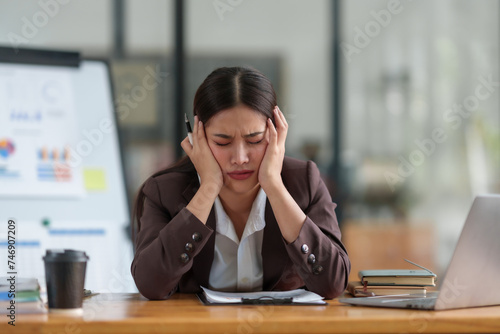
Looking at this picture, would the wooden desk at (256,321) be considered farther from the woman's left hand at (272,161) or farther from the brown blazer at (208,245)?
the woman's left hand at (272,161)

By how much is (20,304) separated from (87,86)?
6.04ft

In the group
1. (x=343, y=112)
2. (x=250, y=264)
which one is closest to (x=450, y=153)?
(x=343, y=112)

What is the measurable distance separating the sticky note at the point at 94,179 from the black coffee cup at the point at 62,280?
1.65 meters

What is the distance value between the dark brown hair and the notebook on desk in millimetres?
648

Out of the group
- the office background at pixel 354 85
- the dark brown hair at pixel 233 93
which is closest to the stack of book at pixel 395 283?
the dark brown hair at pixel 233 93

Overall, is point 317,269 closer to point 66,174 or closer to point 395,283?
point 395,283

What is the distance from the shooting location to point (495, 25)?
5.11 m

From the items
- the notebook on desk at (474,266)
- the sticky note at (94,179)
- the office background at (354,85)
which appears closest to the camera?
the notebook on desk at (474,266)

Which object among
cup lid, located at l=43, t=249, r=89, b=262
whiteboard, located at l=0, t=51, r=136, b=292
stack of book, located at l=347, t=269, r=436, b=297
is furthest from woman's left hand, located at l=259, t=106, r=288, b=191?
whiteboard, located at l=0, t=51, r=136, b=292

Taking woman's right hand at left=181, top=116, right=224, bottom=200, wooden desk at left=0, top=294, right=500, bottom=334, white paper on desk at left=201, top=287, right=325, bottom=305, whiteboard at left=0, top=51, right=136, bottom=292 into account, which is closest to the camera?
wooden desk at left=0, top=294, right=500, bottom=334

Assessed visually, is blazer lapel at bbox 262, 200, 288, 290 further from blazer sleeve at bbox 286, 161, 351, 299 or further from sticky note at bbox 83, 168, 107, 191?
sticky note at bbox 83, 168, 107, 191

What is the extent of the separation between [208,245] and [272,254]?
0.18 meters

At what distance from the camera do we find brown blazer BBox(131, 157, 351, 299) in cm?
168

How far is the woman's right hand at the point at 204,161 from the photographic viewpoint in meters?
1.80
